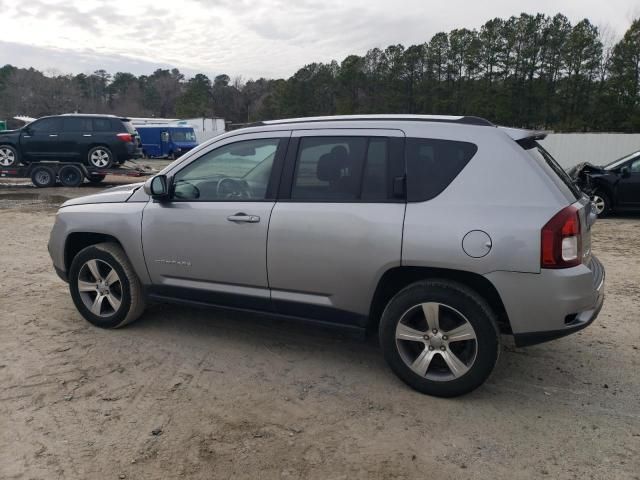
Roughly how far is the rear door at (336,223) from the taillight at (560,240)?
0.89m

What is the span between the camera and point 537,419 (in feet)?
10.8

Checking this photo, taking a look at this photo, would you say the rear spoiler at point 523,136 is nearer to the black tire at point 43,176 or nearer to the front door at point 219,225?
the front door at point 219,225

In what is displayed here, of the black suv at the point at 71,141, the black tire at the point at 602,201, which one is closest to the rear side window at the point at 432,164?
the black tire at the point at 602,201

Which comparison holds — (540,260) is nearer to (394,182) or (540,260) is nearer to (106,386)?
(394,182)

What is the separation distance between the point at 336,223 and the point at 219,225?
3.25 ft

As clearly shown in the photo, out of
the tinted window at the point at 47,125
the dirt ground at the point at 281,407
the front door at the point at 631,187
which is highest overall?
the tinted window at the point at 47,125

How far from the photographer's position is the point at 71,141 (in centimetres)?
1692

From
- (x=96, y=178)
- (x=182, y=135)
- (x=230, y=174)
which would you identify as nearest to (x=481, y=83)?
(x=182, y=135)

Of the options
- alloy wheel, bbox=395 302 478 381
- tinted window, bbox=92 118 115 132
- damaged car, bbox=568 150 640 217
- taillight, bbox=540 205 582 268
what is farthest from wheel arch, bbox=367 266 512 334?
tinted window, bbox=92 118 115 132

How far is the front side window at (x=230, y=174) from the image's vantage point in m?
4.06

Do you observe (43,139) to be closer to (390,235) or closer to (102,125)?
(102,125)

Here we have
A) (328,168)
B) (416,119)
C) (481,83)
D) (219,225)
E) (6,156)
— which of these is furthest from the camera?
(481,83)

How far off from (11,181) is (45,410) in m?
20.4

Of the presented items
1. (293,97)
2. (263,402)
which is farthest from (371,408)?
(293,97)
